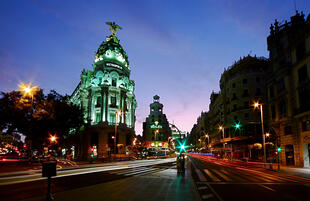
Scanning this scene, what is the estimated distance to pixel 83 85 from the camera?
6956 cm

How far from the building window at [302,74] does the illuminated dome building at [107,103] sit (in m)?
42.2

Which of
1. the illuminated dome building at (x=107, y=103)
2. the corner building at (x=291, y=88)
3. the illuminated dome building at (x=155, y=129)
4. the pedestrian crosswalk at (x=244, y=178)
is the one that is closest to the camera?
the pedestrian crosswalk at (x=244, y=178)

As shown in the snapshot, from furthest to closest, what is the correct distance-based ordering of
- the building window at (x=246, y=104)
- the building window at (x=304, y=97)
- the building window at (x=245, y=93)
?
the building window at (x=245, y=93) → the building window at (x=246, y=104) → the building window at (x=304, y=97)

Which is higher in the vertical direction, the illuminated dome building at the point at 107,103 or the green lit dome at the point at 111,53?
the green lit dome at the point at 111,53

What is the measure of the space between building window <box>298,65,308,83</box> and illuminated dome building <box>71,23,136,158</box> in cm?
4221

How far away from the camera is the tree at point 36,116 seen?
29.0 m

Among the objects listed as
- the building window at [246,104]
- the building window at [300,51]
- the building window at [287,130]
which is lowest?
the building window at [287,130]

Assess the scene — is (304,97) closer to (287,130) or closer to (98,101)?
(287,130)

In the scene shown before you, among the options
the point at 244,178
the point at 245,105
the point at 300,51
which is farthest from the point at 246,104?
the point at 244,178

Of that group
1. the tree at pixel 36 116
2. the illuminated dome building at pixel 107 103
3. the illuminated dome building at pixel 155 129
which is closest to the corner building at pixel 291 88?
the tree at pixel 36 116

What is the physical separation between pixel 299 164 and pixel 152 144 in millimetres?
83526

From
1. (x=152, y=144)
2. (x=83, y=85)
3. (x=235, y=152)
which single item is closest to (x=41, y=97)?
(x=83, y=85)

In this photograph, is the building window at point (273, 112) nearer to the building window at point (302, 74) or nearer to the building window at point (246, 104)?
the building window at point (302, 74)

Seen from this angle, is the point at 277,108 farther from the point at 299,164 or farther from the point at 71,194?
the point at 71,194
